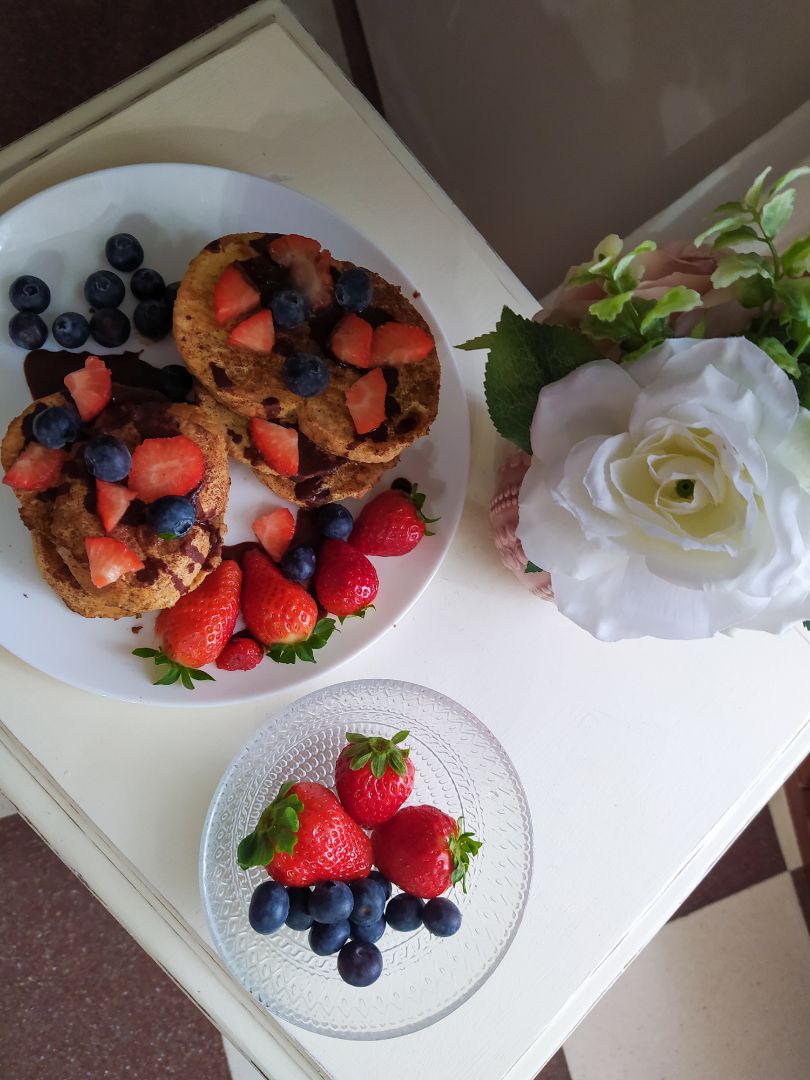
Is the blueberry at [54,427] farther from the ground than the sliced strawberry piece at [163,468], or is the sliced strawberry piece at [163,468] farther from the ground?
the blueberry at [54,427]

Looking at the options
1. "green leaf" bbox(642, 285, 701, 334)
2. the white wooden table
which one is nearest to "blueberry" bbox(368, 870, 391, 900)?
the white wooden table

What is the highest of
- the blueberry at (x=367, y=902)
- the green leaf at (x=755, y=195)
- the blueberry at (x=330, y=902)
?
the green leaf at (x=755, y=195)

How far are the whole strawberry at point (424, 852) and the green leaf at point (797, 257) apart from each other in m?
0.70

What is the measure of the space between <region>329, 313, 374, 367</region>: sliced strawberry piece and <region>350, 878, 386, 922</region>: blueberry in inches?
26.1

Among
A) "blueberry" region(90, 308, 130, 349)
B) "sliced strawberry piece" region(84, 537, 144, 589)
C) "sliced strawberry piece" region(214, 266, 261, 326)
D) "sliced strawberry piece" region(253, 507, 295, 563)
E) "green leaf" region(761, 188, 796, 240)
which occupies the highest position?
"blueberry" region(90, 308, 130, 349)

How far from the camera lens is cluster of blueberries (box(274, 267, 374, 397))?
3.53 ft

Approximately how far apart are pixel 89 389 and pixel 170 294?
0.61 ft

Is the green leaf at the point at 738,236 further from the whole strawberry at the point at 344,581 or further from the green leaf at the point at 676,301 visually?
the whole strawberry at the point at 344,581

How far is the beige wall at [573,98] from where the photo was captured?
3.89 ft

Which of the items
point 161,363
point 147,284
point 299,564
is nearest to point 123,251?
point 147,284

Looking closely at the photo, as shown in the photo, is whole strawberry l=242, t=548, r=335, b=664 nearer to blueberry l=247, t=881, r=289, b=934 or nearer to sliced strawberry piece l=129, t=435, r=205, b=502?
sliced strawberry piece l=129, t=435, r=205, b=502

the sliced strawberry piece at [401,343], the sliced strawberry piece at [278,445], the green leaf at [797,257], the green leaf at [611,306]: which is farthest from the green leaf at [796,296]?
the sliced strawberry piece at [278,445]

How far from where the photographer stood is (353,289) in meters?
1.08

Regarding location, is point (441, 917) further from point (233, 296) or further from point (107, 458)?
point (233, 296)
